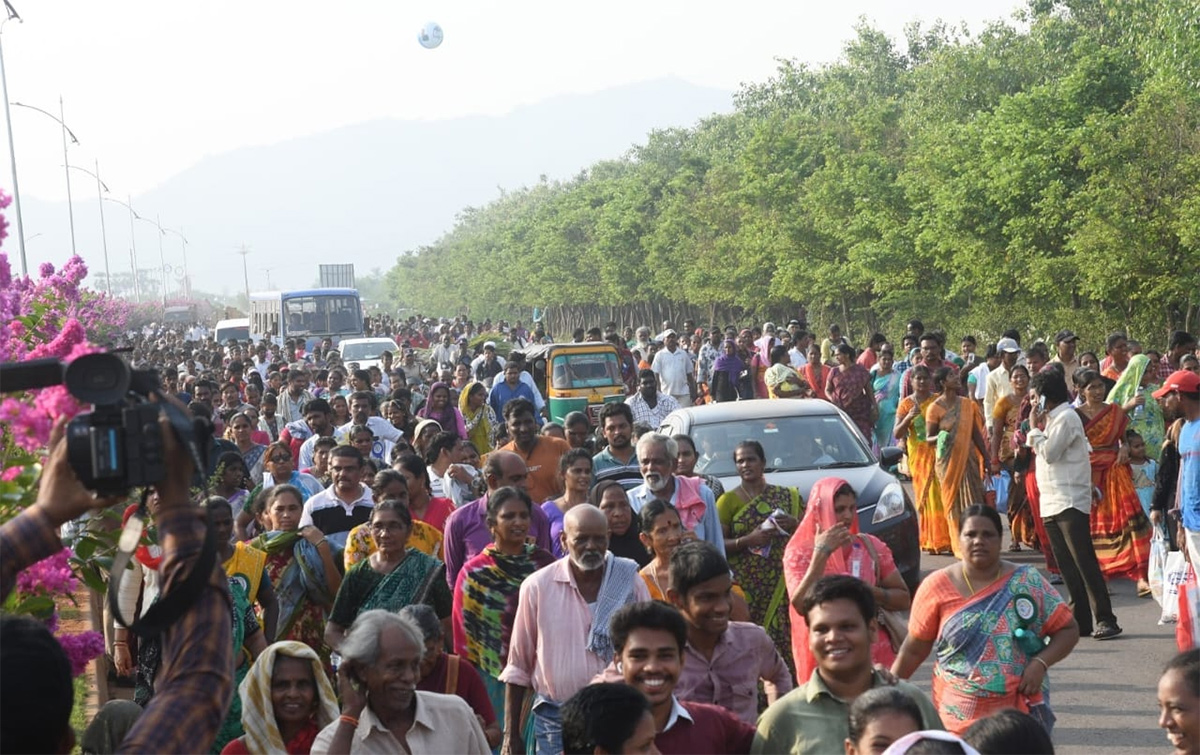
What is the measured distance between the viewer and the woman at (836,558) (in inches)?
274

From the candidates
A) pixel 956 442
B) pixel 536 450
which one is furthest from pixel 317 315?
pixel 536 450

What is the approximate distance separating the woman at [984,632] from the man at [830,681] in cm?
128

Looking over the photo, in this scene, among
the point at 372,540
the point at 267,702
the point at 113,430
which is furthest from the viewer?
the point at 372,540

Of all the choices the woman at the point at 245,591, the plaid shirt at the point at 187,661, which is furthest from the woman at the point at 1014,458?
the plaid shirt at the point at 187,661

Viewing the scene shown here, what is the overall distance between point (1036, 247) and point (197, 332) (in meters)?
49.4

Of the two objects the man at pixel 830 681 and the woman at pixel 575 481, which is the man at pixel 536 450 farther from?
the man at pixel 830 681

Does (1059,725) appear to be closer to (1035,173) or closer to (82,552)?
(82,552)

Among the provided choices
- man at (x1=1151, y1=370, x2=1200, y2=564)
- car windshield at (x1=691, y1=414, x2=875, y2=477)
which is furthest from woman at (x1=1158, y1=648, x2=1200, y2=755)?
car windshield at (x1=691, y1=414, x2=875, y2=477)

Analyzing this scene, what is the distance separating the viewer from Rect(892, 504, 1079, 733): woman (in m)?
6.14

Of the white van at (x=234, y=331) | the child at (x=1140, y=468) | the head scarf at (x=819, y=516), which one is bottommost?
the child at (x=1140, y=468)

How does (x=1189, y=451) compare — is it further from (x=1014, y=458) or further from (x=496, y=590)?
(x=496, y=590)

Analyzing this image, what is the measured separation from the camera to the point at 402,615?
552 cm

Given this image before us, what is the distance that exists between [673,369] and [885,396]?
17.4 feet

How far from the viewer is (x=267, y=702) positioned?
5594 mm
